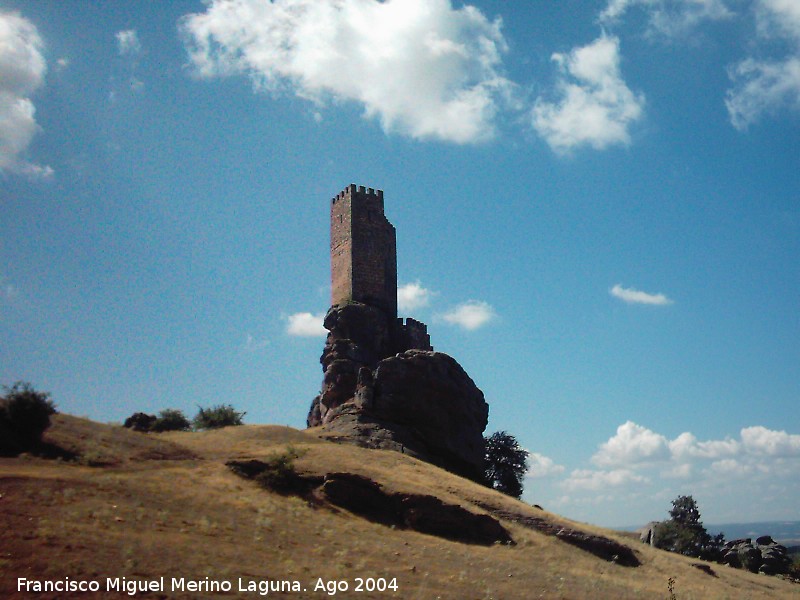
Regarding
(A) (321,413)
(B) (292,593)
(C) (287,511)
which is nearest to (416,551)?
(C) (287,511)

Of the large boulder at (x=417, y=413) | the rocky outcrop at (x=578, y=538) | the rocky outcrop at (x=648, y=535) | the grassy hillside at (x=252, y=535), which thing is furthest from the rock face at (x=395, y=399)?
the rocky outcrop at (x=648, y=535)

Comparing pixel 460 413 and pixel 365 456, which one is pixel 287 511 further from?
pixel 460 413

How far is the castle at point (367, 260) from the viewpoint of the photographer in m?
52.1

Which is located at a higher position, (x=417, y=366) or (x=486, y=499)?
(x=417, y=366)

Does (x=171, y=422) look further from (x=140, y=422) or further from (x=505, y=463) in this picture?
(x=505, y=463)

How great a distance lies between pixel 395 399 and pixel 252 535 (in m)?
22.3

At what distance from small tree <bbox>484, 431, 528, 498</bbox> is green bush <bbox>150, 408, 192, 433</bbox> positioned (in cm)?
2209

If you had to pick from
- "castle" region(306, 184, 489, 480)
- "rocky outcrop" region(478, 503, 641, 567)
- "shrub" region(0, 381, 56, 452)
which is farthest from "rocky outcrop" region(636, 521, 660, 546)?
"shrub" region(0, 381, 56, 452)

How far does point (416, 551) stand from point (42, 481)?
39.1ft

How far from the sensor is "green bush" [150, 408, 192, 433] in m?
42.6

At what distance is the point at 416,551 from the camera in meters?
24.9

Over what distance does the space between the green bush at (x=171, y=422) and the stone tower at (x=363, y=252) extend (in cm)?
1344

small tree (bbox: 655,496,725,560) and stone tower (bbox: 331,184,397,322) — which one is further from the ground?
stone tower (bbox: 331,184,397,322)

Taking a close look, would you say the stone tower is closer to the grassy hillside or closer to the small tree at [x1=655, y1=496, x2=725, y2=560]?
the grassy hillside
